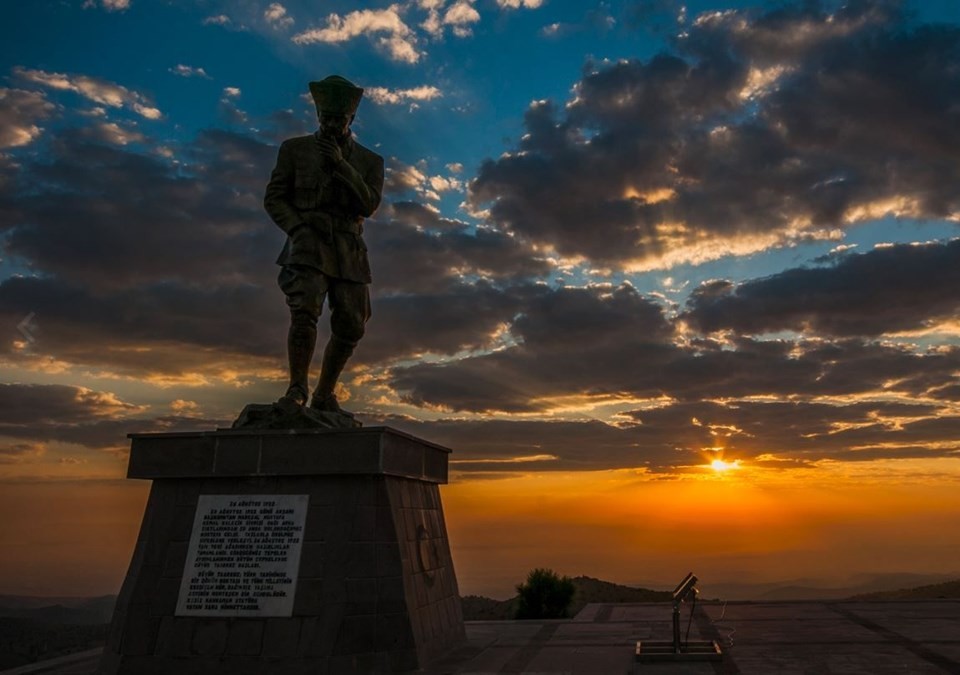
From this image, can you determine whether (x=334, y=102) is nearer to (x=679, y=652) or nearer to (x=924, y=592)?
(x=679, y=652)

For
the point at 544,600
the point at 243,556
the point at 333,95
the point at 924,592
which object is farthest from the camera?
the point at 924,592

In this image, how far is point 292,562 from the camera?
9.43 m

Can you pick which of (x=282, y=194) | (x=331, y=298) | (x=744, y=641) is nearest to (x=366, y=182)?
(x=282, y=194)

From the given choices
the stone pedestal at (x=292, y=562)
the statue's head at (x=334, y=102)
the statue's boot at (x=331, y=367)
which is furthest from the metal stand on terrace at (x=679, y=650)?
the statue's head at (x=334, y=102)

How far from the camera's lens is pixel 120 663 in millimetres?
→ 9445

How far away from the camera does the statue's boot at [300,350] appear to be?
35.8 ft

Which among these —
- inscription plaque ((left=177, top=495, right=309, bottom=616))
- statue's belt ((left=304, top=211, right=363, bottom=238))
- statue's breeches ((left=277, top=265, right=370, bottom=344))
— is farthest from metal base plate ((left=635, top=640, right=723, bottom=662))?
statue's belt ((left=304, top=211, right=363, bottom=238))

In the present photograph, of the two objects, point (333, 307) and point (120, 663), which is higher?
point (333, 307)

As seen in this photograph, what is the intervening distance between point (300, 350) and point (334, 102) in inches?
130

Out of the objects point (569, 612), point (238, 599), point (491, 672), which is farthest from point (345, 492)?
point (569, 612)

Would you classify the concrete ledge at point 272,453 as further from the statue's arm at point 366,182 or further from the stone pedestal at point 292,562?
the statue's arm at point 366,182

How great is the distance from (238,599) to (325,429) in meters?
2.13

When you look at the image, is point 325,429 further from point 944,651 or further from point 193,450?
point 944,651

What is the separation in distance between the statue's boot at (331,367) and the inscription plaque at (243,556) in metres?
1.85
